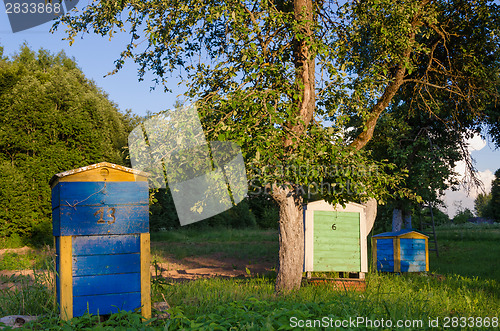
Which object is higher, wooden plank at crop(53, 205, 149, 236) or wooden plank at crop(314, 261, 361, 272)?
wooden plank at crop(53, 205, 149, 236)

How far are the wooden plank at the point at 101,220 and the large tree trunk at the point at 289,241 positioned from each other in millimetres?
3030

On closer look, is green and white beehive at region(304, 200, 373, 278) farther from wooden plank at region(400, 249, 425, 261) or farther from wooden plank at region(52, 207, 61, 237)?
wooden plank at region(52, 207, 61, 237)

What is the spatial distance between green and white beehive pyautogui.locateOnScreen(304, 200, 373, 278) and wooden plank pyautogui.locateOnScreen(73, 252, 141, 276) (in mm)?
4449

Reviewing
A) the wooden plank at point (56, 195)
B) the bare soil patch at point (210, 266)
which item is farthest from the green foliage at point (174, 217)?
the wooden plank at point (56, 195)

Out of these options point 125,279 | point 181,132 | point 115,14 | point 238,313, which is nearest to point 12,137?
point 115,14

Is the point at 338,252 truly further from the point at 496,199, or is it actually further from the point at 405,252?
the point at 496,199

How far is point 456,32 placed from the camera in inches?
420

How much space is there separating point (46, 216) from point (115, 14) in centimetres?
1175

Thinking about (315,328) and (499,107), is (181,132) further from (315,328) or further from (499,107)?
(499,107)

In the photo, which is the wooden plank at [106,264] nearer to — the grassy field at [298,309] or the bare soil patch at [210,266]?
the grassy field at [298,309]

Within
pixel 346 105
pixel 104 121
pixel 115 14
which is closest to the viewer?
pixel 115 14

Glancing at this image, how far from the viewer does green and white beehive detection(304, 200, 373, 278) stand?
8773 millimetres

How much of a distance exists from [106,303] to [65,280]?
542mm

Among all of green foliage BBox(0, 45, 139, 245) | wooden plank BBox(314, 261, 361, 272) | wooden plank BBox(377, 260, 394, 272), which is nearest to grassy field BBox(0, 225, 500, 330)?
wooden plank BBox(314, 261, 361, 272)
